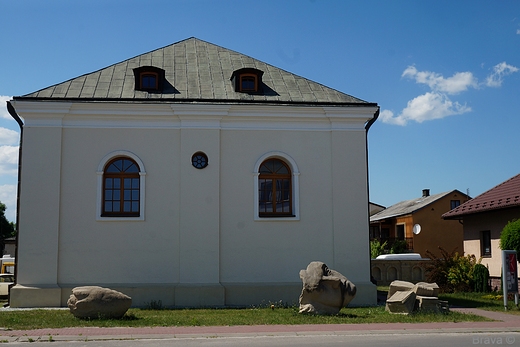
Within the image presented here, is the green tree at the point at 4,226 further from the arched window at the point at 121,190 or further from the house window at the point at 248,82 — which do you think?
the house window at the point at 248,82

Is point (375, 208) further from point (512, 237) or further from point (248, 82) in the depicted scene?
point (248, 82)

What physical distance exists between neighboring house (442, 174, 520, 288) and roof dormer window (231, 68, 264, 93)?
10420 mm

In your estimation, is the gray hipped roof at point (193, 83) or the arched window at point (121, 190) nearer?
the arched window at point (121, 190)

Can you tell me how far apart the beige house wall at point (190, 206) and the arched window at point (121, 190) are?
12.9 inches

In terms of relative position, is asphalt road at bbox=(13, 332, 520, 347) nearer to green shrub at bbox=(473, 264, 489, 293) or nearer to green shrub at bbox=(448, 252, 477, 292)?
green shrub at bbox=(473, 264, 489, 293)

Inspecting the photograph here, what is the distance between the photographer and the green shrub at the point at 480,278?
22438 millimetres

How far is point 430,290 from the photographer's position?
1516cm

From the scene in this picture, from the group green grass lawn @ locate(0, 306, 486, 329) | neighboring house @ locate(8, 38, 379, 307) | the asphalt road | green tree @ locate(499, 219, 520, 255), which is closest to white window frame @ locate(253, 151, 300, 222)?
neighboring house @ locate(8, 38, 379, 307)

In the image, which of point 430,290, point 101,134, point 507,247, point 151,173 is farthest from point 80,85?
point 507,247

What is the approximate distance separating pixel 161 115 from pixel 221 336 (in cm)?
847

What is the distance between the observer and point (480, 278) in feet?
73.9

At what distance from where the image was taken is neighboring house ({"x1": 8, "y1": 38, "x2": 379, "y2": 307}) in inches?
673

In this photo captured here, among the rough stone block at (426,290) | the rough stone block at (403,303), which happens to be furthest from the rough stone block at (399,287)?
the rough stone block at (403,303)

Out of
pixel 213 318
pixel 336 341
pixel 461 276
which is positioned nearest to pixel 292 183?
pixel 213 318
